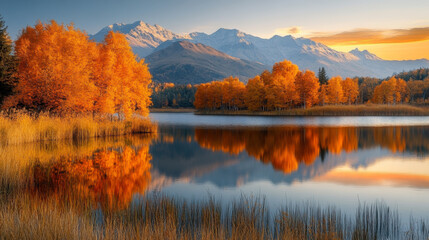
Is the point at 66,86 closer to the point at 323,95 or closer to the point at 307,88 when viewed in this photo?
the point at 307,88

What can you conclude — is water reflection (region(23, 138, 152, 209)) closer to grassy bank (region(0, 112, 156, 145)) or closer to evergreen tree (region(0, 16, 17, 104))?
grassy bank (region(0, 112, 156, 145))

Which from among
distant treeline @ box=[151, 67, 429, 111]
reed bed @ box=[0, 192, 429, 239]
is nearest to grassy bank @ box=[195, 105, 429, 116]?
distant treeline @ box=[151, 67, 429, 111]

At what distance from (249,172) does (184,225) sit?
9883 mm

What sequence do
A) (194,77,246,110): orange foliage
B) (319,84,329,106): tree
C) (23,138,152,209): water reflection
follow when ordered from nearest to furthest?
(23,138,152,209): water reflection
(319,84,329,106): tree
(194,77,246,110): orange foliage

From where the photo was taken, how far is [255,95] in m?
89.9

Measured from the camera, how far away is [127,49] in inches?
1501

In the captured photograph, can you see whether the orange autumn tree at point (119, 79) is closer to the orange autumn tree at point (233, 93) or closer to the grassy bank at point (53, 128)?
the grassy bank at point (53, 128)

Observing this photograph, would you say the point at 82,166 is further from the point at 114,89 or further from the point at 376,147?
the point at 376,147

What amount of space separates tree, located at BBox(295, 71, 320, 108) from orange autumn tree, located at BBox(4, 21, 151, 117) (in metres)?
59.7

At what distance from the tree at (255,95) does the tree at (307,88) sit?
10.7m

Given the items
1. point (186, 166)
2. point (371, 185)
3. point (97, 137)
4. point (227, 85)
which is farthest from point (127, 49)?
point (227, 85)

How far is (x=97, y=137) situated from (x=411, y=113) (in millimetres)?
77848

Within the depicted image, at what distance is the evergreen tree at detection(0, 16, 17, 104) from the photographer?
29609 mm

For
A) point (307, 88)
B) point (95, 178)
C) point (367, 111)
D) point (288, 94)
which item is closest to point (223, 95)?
point (288, 94)
